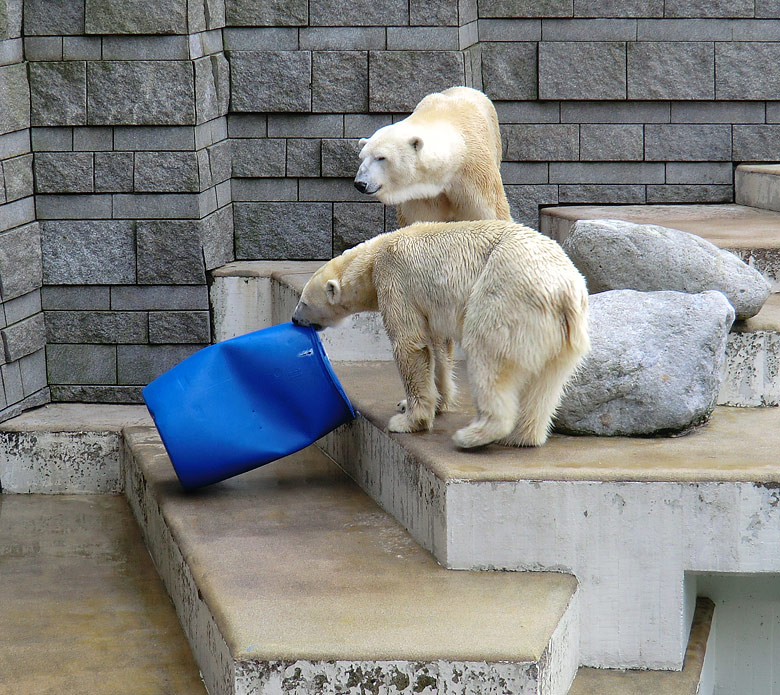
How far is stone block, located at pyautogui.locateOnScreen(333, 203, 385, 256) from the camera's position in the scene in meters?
5.27

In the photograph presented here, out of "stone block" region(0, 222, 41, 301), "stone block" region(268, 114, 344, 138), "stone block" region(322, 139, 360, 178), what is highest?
"stone block" region(268, 114, 344, 138)

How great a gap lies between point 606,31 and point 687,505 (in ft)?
12.1

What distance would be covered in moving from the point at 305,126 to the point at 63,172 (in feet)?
4.05

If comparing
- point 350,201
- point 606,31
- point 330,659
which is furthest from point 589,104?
point 330,659

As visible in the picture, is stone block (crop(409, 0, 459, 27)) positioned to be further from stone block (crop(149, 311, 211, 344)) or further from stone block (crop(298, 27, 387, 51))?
stone block (crop(149, 311, 211, 344))

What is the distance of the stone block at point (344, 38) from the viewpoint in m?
5.05

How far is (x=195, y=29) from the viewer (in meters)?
4.70

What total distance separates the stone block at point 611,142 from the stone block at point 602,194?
15 cm

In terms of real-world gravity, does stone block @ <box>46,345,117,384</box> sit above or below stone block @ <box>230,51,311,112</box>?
below

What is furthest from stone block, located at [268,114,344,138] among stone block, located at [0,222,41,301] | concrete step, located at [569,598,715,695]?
concrete step, located at [569,598,715,695]

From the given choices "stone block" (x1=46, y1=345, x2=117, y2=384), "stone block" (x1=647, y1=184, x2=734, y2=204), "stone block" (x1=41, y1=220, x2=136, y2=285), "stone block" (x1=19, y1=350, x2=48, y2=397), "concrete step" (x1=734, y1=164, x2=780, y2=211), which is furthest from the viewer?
"stone block" (x1=647, y1=184, x2=734, y2=204)

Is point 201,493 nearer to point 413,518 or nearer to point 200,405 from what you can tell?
point 200,405

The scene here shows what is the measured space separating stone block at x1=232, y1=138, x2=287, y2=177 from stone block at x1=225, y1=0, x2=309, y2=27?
0.58 meters

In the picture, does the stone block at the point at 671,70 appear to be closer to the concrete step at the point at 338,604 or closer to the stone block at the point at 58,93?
the stone block at the point at 58,93
